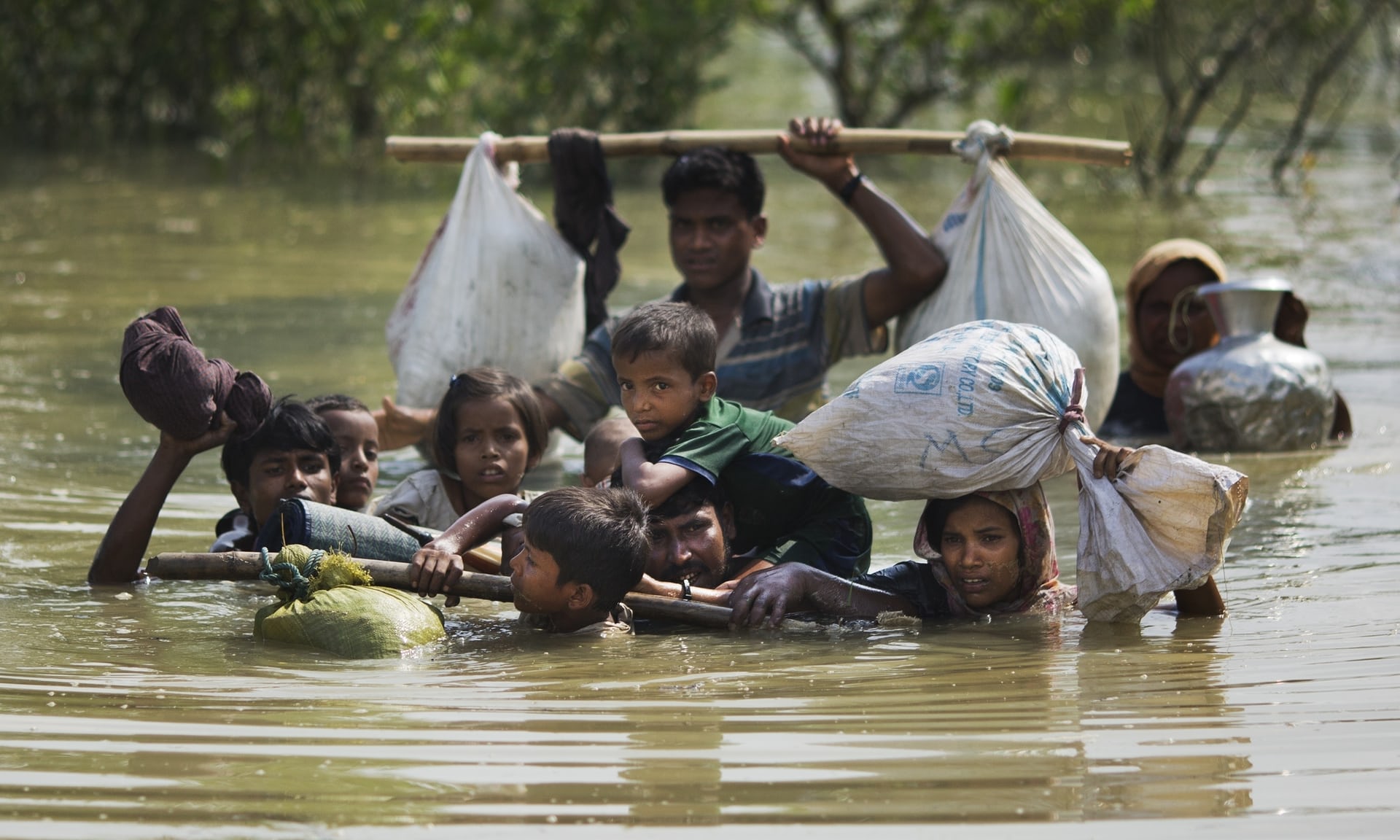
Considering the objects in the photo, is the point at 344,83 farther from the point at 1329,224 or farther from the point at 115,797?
the point at 115,797

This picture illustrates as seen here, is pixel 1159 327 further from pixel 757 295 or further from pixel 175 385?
pixel 175 385

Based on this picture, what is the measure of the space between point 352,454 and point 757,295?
131cm

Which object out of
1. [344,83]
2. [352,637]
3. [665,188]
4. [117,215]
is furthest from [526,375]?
[344,83]

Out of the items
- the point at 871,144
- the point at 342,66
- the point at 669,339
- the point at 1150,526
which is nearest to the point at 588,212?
the point at 871,144

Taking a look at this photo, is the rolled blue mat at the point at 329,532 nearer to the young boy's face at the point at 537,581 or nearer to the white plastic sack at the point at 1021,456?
the young boy's face at the point at 537,581

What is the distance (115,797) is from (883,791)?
3.64ft

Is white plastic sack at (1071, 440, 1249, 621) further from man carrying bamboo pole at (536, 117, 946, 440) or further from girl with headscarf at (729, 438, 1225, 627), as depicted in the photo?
man carrying bamboo pole at (536, 117, 946, 440)

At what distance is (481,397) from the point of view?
4.34 meters

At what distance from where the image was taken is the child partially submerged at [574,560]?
3.55 meters

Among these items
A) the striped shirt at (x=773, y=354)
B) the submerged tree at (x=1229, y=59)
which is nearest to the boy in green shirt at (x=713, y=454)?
the striped shirt at (x=773, y=354)

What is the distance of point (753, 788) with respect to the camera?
2.59 m

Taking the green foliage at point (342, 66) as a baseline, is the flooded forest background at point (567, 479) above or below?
below

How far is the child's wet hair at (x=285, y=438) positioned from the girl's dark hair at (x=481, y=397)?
0.27m

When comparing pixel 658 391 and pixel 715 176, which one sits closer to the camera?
pixel 658 391
